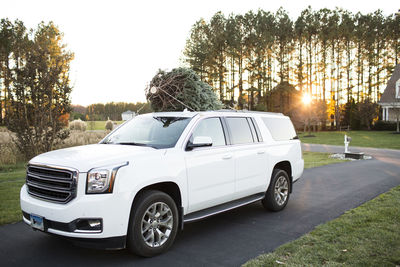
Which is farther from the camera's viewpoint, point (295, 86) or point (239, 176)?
point (295, 86)

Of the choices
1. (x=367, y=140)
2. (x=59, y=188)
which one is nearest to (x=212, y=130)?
(x=59, y=188)

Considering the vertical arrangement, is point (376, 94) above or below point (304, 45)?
below

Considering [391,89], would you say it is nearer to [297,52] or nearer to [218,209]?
[297,52]

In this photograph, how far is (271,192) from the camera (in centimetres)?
666

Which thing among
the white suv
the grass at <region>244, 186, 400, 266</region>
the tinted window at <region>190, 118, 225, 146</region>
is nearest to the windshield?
the white suv

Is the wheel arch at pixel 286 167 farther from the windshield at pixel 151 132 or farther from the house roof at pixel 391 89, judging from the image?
the house roof at pixel 391 89

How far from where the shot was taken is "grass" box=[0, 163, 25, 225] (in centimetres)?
620

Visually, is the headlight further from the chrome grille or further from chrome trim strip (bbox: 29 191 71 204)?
chrome trim strip (bbox: 29 191 71 204)

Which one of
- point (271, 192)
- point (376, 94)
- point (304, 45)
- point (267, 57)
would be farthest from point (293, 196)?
point (376, 94)

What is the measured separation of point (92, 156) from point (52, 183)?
58 cm

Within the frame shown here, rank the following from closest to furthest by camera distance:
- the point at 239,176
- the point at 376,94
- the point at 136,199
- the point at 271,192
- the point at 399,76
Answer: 1. the point at 136,199
2. the point at 239,176
3. the point at 271,192
4. the point at 399,76
5. the point at 376,94

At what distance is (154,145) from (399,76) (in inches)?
1915

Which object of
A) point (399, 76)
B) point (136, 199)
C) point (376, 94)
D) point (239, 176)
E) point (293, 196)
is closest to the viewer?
point (136, 199)

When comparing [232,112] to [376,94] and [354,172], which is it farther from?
[376,94]
